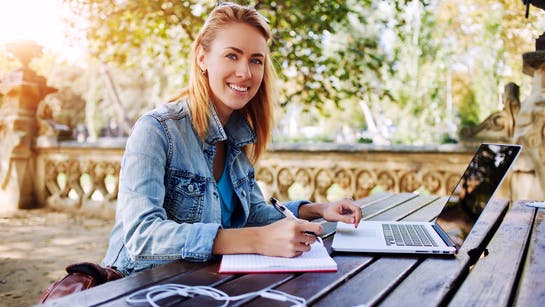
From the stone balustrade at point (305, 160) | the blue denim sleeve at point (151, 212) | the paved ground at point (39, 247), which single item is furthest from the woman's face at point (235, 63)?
the paved ground at point (39, 247)

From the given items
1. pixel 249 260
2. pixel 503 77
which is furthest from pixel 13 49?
pixel 503 77

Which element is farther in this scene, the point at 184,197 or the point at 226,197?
the point at 226,197

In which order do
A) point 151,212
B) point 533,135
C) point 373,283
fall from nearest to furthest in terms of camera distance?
point 373,283 < point 151,212 < point 533,135

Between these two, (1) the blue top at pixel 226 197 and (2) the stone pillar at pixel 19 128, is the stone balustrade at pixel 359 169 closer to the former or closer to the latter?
(1) the blue top at pixel 226 197

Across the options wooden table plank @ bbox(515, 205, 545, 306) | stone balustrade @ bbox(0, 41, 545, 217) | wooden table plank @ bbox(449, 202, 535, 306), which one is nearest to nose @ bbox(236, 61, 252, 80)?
wooden table plank @ bbox(449, 202, 535, 306)

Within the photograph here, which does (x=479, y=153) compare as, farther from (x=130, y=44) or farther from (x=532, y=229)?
(x=130, y=44)

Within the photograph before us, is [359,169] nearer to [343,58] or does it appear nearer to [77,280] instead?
[343,58]

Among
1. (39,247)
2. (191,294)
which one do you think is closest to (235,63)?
(191,294)

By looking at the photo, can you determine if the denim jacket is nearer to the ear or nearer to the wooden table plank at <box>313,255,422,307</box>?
the ear

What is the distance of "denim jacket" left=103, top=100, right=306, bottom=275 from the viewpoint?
1542 mm

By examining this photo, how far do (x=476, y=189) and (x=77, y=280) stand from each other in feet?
4.89

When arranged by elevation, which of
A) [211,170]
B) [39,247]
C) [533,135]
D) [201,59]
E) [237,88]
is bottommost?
[39,247]

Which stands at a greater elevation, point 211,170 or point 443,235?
point 211,170

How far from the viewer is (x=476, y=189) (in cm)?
195
